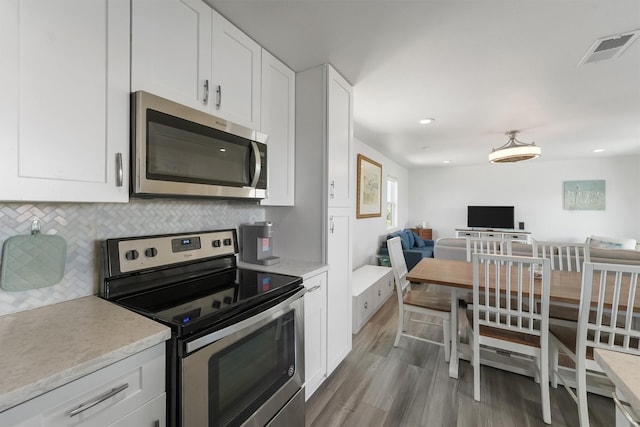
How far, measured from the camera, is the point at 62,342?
0.81 m

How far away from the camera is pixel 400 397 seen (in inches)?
74.9

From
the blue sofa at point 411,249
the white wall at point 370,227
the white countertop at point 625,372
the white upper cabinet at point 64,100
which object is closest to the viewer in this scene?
the white countertop at point 625,372

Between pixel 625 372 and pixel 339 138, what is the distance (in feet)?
6.00

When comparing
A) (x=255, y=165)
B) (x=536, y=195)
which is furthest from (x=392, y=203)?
(x=255, y=165)

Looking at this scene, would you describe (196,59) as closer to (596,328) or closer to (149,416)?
(149,416)

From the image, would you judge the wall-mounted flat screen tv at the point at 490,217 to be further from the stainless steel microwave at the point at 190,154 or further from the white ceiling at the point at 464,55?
the stainless steel microwave at the point at 190,154

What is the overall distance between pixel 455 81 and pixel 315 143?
1.32 m

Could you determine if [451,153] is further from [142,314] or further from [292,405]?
[142,314]

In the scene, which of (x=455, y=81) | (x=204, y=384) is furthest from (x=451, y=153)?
(x=204, y=384)

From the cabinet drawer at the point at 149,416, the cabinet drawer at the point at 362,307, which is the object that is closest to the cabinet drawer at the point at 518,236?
the cabinet drawer at the point at 362,307

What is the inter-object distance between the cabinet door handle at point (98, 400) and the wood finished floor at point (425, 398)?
128cm

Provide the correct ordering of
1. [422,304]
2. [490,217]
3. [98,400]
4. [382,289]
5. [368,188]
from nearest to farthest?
[98,400] < [422,304] < [382,289] < [368,188] < [490,217]

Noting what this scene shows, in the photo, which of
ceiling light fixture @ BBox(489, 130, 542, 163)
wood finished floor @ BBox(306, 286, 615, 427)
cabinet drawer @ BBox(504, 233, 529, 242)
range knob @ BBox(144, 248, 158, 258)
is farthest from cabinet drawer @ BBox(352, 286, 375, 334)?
cabinet drawer @ BBox(504, 233, 529, 242)

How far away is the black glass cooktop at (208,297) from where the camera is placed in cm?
100
